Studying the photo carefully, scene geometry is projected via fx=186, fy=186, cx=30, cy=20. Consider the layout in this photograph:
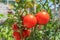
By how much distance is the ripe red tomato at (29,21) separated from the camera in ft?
2.06

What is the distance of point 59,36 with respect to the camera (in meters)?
0.78

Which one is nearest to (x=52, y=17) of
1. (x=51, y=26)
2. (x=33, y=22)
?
(x=51, y=26)

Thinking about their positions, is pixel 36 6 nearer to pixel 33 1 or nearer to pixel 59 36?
pixel 33 1

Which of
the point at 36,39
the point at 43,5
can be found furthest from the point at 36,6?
the point at 36,39

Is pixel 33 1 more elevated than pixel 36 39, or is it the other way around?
pixel 33 1

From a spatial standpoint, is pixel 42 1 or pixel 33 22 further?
pixel 42 1

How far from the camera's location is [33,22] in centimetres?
63

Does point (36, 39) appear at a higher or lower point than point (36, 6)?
lower

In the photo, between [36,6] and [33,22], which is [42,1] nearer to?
[36,6]

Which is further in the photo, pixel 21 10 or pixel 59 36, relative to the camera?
pixel 59 36

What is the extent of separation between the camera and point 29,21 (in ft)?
2.09

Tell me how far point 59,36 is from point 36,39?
0.12 metres

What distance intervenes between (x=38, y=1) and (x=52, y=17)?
88 mm

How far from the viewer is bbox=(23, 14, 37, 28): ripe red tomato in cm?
63
